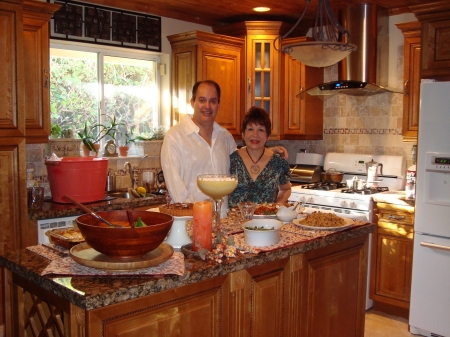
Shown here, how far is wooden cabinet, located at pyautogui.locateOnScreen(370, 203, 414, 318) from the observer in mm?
3826

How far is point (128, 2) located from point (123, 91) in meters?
0.78

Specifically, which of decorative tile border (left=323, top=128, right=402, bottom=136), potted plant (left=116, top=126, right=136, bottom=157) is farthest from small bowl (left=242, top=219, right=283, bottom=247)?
decorative tile border (left=323, top=128, right=402, bottom=136)

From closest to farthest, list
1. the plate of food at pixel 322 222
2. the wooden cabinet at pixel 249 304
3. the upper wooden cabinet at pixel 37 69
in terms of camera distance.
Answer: the wooden cabinet at pixel 249 304, the plate of food at pixel 322 222, the upper wooden cabinet at pixel 37 69

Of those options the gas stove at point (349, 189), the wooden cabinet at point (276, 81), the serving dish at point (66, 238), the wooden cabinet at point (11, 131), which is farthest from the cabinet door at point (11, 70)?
the gas stove at point (349, 189)

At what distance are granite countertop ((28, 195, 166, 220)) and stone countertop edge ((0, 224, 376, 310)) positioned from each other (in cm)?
134

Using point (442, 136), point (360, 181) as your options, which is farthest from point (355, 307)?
point (360, 181)

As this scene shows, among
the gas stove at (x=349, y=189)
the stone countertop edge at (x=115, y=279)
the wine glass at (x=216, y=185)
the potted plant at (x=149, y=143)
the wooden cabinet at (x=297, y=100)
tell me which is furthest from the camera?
the wooden cabinet at (x=297, y=100)

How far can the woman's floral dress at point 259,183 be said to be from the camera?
298 centimetres

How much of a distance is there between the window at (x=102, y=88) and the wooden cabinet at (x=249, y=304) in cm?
250

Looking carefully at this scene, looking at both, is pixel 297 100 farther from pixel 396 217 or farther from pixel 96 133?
pixel 96 133

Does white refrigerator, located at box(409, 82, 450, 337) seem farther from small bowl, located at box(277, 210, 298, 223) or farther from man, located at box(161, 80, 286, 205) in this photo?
small bowl, located at box(277, 210, 298, 223)

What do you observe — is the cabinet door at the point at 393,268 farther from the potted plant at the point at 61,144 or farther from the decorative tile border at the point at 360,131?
the potted plant at the point at 61,144

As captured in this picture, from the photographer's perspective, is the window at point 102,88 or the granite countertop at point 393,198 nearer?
the granite countertop at point 393,198

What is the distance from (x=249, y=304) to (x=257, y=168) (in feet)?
3.77
